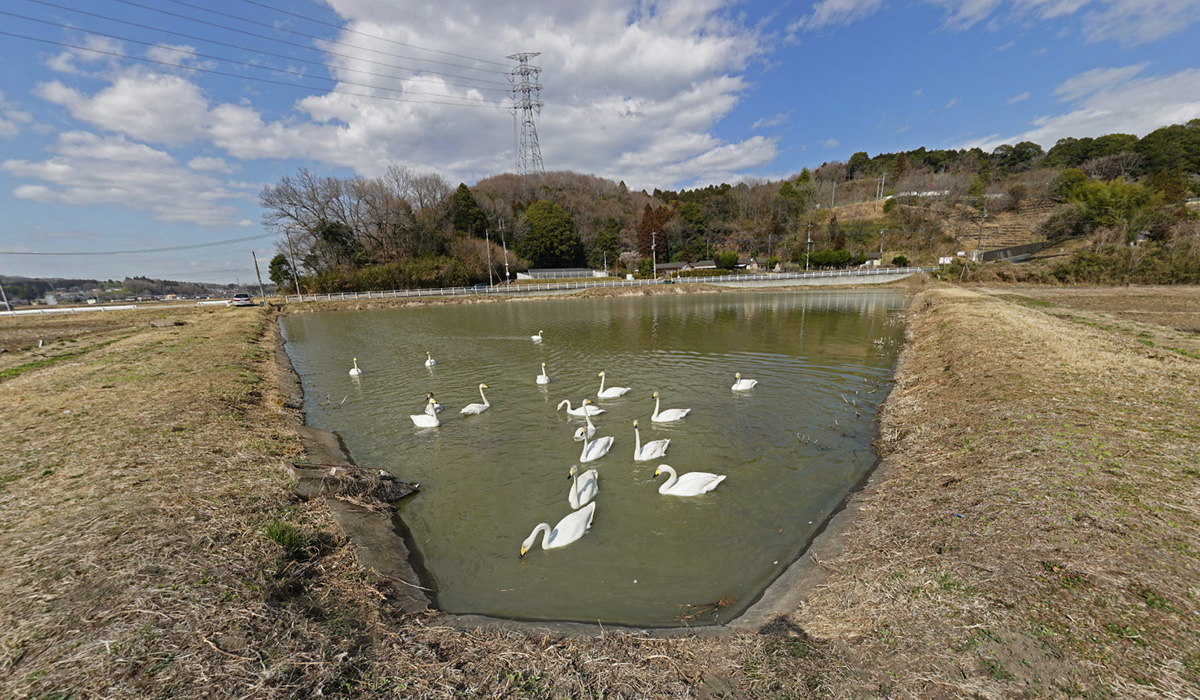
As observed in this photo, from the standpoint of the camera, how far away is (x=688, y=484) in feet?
24.7

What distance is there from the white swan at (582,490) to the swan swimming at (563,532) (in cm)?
62

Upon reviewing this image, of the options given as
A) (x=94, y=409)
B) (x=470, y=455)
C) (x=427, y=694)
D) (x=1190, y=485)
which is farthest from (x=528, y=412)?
(x=1190, y=485)

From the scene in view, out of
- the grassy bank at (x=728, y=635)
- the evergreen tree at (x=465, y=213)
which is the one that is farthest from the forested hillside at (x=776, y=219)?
the grassy bank at (x=728, y=635)

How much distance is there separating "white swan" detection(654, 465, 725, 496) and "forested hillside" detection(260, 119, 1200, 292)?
178 ft

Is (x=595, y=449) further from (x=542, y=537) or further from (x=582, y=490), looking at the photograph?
(x=542, y=537)

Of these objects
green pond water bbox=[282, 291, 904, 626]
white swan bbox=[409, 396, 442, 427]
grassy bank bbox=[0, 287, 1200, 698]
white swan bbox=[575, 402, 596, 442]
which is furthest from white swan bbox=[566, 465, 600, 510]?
white swan bbox=[409, 396, 442, 427]

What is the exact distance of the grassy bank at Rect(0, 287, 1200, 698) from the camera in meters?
3.31

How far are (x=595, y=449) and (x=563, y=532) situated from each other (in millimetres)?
2937

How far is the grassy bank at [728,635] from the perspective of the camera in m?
3.31

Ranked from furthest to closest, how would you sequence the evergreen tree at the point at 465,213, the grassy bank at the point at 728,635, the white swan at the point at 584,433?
1. the evergreen tree at the point at 465,213
2. the white swan at the point at 584,433
3. the grassy bank at the point at 728,635

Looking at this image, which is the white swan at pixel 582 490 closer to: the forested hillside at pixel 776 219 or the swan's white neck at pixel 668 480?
the swan's white neck at pixel 668 480

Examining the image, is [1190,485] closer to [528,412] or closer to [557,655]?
[557,655]

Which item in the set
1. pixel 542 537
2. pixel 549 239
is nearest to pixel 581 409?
pixel 542 537

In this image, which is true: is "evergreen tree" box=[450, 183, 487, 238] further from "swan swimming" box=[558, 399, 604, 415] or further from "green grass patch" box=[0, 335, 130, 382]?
"swan swimming" box=[558, 399, 604, 415]
